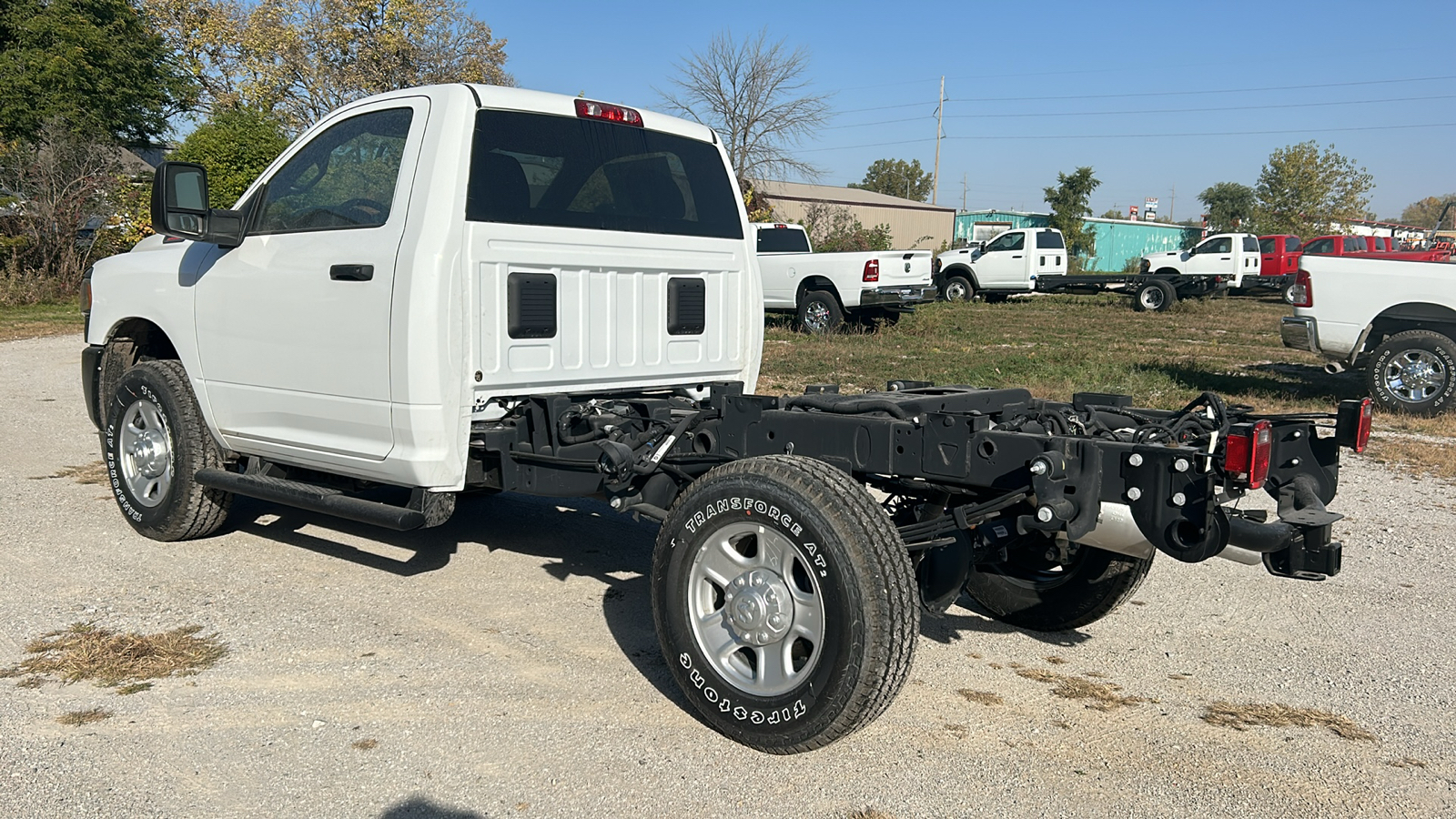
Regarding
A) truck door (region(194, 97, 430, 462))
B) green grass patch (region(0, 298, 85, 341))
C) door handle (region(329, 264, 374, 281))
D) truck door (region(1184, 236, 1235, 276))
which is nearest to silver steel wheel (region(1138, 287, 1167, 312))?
truck door (region(1184, 236, 1235, 276))

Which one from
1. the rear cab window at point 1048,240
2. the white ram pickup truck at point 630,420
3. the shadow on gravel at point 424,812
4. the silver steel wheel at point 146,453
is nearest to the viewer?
the shadow on gravel at point 424,812

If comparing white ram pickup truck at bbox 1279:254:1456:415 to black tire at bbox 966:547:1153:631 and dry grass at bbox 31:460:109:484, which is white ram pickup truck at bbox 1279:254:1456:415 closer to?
black tire at bbox 966:547:1153:631

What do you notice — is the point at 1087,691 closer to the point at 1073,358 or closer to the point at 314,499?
the point at 314,499

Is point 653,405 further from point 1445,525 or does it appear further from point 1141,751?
point 1445,525

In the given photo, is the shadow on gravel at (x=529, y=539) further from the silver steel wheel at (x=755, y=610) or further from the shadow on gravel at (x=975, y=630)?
the shadow on gravel at (x=975, y=630)

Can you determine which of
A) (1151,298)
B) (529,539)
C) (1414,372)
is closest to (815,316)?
(1414,372)

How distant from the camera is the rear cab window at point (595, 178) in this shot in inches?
177

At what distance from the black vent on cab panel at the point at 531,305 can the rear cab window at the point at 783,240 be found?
15.5 meters

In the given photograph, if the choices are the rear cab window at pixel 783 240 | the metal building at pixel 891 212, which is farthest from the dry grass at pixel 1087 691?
the metal building at pixel 891 212

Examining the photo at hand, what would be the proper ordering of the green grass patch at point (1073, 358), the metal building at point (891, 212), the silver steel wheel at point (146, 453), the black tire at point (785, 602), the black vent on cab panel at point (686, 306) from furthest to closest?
the metal building at point (891, 212) < the green grass patch at point (1073, 358) < the silver steel wheel at point (146, 453) < the black vent on cab panel at point (686, 306) < the black tire at point (785, 602)

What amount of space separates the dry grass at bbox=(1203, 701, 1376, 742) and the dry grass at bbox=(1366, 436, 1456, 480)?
5003mm

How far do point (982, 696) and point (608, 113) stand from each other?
295 cm

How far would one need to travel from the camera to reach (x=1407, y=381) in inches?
416

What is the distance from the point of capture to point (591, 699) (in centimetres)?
398
